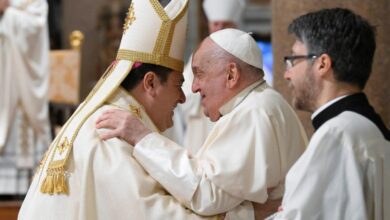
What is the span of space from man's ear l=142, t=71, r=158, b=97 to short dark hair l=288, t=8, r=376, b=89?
883mm

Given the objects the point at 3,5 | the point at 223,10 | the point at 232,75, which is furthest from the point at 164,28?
the point at 3,5

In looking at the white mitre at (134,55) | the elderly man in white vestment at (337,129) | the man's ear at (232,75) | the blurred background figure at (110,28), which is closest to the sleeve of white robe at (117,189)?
the white mitre at (134,55)

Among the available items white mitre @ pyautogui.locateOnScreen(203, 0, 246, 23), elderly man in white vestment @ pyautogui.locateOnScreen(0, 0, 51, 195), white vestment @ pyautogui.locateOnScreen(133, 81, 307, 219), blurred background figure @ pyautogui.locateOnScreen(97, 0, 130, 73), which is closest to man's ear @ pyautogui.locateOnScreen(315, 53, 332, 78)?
white vestment @ pyautogui.locateOnScreen(133, 81, 307, 219)

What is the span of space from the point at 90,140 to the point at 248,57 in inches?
27.3

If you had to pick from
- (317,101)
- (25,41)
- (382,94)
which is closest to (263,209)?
(317,101)

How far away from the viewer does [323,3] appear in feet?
18.3

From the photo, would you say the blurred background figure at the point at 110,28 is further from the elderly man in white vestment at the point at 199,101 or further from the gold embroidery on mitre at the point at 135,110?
the gold embroidery on mitre at the point at 135,110

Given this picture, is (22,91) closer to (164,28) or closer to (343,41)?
(164,28)

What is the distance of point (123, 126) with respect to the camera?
165 inches

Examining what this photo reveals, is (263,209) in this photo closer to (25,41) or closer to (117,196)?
(117,196)

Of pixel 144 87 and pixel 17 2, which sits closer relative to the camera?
pixel 144 87

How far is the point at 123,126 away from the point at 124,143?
7cm

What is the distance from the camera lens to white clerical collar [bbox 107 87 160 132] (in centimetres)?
431

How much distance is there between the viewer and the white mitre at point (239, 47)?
170 inches
